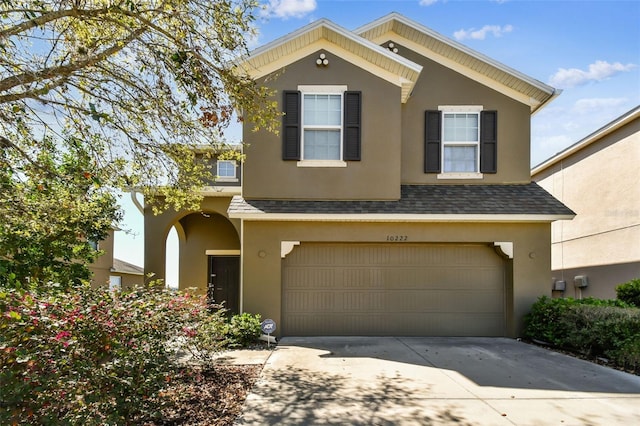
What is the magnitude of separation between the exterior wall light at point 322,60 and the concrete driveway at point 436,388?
6.23 metres

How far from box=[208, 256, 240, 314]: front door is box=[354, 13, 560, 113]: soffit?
8.66 metres

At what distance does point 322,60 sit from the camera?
9695 millimetres

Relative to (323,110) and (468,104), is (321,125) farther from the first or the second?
(468,104)

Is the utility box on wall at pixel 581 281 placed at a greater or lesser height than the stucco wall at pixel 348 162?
lesser

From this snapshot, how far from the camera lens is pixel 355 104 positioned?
9.66 meters

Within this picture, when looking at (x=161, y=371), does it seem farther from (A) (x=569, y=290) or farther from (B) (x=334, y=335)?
(A) (x=569, y=290)

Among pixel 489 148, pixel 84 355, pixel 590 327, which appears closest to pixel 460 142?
pixel 489 148

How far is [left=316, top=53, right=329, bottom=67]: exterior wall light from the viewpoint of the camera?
9.69m

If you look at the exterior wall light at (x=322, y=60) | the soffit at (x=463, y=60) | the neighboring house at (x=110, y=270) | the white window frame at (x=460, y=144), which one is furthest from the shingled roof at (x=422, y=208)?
the neighboring house at (x=110, y=270)

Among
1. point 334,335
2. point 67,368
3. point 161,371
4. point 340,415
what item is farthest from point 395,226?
point 67,368

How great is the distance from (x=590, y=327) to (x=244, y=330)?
6601mm

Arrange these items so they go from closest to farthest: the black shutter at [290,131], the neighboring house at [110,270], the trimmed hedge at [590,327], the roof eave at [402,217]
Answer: the trimmed hedge at [590,327], the roof eave at [402,217], the black shutter at [290,131], the neighboring house at [110,270]

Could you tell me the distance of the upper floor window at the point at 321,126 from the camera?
9594mm

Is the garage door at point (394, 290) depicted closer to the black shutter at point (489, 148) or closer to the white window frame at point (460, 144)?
the white window frame at point (460, 144)
